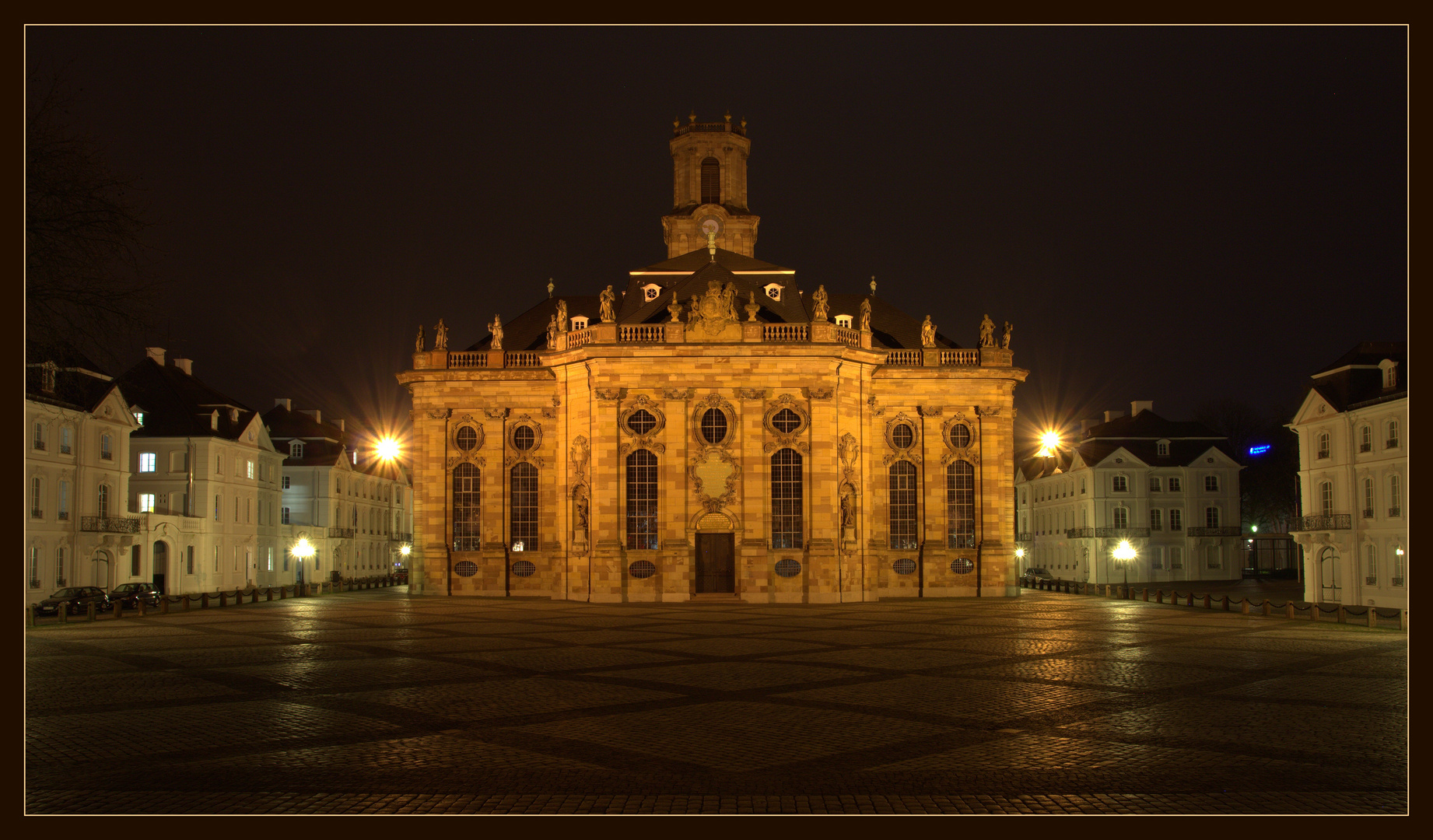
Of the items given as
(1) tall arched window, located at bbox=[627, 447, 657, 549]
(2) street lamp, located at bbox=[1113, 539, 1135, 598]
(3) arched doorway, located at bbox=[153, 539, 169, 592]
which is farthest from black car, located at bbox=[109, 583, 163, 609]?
(2) street lamp, located at bbox=[1113, 539, 1135, 598]

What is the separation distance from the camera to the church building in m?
53.9

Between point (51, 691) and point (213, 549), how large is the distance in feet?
162

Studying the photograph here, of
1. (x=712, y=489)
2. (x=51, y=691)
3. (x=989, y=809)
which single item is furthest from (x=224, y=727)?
(x=712, y=489)

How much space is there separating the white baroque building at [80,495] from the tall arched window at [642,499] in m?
22.2

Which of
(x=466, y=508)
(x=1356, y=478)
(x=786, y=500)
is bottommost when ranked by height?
(x=466, y=508)

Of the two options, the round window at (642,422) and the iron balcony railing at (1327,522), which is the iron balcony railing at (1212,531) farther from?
the round window at (642,422)

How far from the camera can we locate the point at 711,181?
77438mm

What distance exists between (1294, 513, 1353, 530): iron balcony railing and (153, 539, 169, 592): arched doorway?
183 feet

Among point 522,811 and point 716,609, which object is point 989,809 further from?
point 716,609

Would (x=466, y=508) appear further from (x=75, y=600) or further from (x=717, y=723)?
(x=717, y=723)

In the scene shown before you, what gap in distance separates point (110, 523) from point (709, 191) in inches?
1587

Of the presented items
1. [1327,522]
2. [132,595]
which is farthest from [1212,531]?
[132,595]

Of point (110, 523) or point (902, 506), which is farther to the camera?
point (902, 506)

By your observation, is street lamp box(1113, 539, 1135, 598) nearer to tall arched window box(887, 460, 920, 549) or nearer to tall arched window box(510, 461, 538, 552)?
tall arched window box(887, 460, 920, 549)
